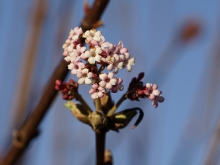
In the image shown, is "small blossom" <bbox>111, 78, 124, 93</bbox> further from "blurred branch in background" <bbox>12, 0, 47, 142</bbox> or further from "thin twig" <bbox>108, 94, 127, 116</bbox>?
"blurred branch in background" <bbox>12, 0, 47, 142</bbox>

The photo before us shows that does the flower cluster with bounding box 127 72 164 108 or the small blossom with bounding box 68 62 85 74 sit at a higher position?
the small blossom with bounding box 68 62 85 74

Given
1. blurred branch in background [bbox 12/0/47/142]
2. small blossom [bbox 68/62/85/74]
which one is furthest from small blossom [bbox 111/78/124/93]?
blurred branch in background [bbox 12/0/47/142]

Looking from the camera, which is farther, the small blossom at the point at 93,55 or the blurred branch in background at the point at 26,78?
the blurred branch in background at the point at 26,78

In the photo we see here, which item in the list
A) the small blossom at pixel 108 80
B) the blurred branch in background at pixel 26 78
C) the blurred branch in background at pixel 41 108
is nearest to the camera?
the small blossom at pixel 108 80

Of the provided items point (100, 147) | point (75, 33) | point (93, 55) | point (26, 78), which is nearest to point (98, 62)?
point (93, 55)

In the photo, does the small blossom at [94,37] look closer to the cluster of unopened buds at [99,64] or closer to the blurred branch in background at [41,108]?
the cluster of unopened buds at [99,64]

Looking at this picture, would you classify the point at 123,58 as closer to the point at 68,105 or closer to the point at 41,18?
the point at 68,105

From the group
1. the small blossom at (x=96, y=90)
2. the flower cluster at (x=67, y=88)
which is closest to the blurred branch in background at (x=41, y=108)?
the flower cluster at (x=67, y=88)
